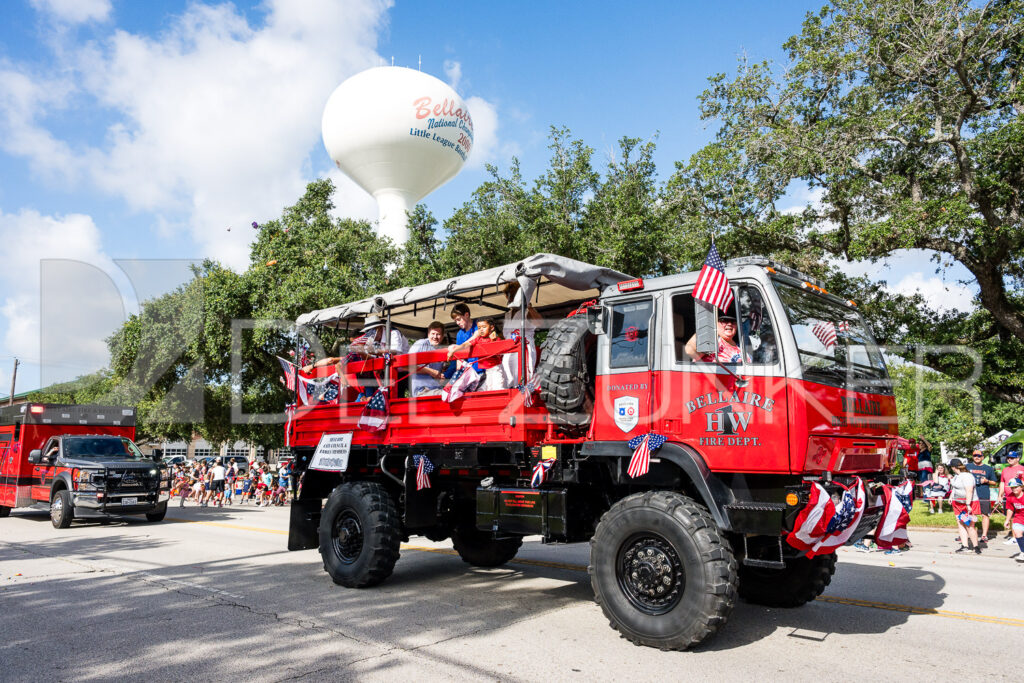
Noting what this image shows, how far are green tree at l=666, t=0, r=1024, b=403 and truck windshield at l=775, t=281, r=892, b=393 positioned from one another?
9.67m

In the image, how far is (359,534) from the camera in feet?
27.0

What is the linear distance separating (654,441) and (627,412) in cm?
43

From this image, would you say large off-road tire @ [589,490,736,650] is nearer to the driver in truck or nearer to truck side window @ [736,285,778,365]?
the driver in truck

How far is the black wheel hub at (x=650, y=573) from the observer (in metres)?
5.49

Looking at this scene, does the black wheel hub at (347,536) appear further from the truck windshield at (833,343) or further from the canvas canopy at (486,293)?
the truck windshield at (833,343)

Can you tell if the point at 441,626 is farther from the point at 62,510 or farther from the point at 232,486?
the point at 232,486

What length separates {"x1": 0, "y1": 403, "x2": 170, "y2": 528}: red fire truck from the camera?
15461 mm

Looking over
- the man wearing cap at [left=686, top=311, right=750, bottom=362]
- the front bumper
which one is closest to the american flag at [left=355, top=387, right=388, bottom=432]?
the man wearing cap at [left=686, top=311, right=750, bottom=362]

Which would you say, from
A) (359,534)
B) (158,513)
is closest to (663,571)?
(359,534)

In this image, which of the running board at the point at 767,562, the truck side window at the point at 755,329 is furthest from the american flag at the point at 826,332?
the running board at the point at 767,562

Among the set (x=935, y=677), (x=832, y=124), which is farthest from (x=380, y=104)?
(x=935, y=677)

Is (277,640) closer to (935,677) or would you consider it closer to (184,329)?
(935,677)

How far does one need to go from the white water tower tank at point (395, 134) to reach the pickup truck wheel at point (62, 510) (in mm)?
16094

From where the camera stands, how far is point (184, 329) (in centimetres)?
2745
